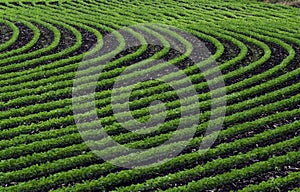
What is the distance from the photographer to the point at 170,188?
1248 centimetres

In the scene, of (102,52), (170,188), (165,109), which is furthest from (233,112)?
(102,52)

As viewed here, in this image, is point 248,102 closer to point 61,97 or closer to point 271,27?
point 61,97

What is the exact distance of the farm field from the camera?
13164 mm

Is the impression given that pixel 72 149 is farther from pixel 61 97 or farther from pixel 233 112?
pixel 233 112

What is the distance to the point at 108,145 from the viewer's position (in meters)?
14.7

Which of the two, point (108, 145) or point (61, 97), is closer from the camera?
point (108, 145)

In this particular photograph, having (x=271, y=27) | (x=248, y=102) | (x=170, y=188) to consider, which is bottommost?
(x=170, y=188)

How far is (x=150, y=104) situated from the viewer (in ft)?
57.4

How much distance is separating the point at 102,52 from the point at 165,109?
7.58 meters

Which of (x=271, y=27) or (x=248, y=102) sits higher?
(x=271, y=27)

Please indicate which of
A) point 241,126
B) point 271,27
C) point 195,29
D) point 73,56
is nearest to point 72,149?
point 241,126

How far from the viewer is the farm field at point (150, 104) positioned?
1316 centimetres

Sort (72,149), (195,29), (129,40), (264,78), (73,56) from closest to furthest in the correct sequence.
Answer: (72,149)
(264,78)
(73,56)
(129,40)
(195,29)

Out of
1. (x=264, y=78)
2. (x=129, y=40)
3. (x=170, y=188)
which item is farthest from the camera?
(x=129, y=40)
